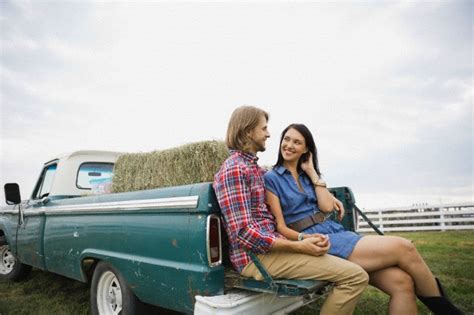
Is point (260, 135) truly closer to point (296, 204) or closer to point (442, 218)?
point (296, 204)

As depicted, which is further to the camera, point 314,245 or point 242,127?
point 242,127

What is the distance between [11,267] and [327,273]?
5887mm

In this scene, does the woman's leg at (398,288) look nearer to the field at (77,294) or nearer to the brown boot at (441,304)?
the brown boot at (441,304)

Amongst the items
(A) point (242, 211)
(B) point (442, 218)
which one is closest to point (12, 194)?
(A) point (242, 211)

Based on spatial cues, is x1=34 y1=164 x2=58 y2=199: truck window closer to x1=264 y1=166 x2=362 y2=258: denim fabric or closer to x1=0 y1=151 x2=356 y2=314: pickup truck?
x1=0 y1=151 x2=356 y2=314: pickup truck

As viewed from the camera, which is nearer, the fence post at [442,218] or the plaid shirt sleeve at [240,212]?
the plaid shirt sleeve at [240,212]

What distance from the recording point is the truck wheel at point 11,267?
547 centimetres

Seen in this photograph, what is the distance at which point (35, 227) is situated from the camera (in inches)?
173

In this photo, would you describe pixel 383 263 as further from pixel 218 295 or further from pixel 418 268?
pixel 218 295

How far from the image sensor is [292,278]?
6.94 ft

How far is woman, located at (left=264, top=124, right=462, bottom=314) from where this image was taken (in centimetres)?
226

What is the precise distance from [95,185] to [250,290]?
10.8ft

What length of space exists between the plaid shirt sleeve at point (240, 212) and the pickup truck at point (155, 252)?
0.37 ft

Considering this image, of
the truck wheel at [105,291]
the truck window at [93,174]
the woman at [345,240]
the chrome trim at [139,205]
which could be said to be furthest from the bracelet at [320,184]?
the truck window at [93,174]
